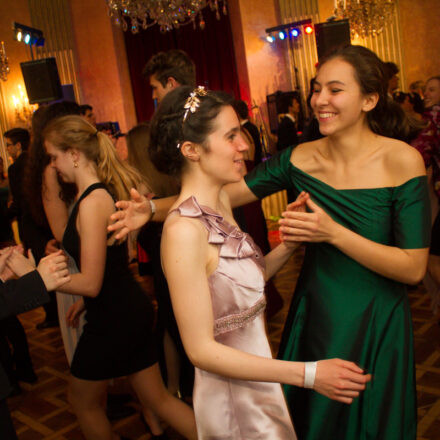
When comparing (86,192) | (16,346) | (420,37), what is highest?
(420,37)

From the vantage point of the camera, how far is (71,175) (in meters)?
2.20

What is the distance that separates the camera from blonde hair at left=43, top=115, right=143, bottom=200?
2.18 meters

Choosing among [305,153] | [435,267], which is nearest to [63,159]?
[305,153]

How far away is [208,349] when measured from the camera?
1.23 m

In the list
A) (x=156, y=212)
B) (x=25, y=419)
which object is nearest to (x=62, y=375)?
(x=25, y=419)

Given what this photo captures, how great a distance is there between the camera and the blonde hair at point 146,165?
2.60 metres

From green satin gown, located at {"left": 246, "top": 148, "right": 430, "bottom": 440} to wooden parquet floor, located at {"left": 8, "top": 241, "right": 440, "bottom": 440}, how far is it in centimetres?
90

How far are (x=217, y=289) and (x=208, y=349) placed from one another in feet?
0.59

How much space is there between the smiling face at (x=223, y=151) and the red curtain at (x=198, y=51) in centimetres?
944

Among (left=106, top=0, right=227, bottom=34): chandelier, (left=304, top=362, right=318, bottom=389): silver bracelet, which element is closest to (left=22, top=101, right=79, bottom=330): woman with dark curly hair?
(left=304, top=362, right=318, bottom=389): silver bracelet

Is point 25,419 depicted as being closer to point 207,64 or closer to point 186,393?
point 186,393

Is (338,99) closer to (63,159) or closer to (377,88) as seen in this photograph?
(377,88)

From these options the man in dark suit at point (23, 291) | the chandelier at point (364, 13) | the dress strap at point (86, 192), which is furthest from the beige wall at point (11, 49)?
the man in dark suit at point (23, 291)

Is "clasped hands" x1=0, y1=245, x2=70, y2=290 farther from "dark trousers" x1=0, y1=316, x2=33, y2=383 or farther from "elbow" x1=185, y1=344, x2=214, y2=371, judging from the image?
"dark trousers" x1=0, y1=316, x2=33, y2=383
